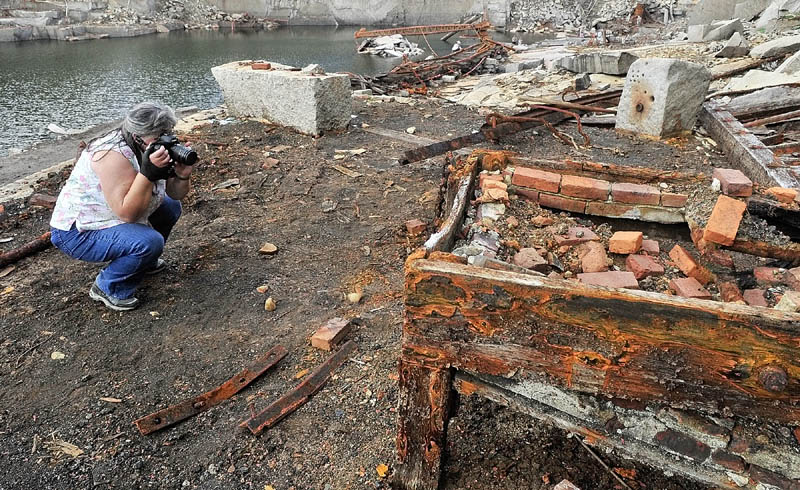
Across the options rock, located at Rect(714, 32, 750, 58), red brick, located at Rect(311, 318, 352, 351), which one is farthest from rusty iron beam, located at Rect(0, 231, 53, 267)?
rock, located at Rect(714, 32, 750, 58)

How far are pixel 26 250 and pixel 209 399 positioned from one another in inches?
96.3

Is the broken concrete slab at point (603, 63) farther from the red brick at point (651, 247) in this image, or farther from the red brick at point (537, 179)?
the red brick at point (651, 247)

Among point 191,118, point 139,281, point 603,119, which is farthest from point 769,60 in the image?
point 139,281

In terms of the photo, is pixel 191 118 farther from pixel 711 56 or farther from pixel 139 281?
pixel 711 56

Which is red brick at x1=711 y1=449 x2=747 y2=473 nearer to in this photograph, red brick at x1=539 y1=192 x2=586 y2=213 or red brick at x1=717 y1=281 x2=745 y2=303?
red brick at x1=717 y1=281 x2=745 y2=303

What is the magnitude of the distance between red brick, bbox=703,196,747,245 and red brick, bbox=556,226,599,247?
51cm

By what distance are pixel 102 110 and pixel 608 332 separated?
34.1ft

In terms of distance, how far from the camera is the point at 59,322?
130 inches

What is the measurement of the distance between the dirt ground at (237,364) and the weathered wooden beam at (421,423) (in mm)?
215

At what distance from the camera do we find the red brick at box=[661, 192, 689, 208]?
265 cm

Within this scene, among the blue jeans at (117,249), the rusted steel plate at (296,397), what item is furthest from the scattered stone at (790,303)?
the blue jeans at (117,249)

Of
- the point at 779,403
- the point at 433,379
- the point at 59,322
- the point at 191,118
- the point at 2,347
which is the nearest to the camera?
the point at 779,403

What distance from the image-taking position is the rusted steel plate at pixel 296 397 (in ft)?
8.16

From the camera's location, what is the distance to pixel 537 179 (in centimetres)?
277
